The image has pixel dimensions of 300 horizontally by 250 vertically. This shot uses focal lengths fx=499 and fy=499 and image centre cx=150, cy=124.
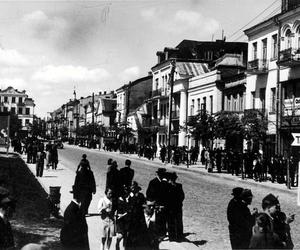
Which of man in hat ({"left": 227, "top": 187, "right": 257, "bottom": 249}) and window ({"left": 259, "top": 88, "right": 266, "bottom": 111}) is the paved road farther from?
window ({"left": 259, "top": 88, "right": 266, "bottom": 111})

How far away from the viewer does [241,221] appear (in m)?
6.76

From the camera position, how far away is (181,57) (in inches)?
2354

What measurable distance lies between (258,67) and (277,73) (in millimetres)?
2602

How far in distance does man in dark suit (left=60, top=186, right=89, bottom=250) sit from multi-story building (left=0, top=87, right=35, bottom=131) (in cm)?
13595

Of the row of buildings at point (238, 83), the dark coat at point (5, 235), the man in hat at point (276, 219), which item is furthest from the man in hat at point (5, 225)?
the row of buildings at point (238, 83)

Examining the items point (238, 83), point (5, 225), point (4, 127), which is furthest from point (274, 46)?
point (5, 225)

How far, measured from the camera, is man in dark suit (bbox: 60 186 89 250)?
6.66 meters

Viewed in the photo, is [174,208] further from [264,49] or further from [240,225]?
[264,49]

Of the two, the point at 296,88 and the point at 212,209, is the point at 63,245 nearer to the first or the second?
the point at 212,209

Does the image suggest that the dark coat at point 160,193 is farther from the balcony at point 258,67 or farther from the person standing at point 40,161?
the balcony at point 258,67

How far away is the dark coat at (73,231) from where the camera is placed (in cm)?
666

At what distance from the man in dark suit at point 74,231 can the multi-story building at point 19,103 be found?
13595cm

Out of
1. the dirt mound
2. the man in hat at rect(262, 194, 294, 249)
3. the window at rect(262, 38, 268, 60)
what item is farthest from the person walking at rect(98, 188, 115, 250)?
the window at rect(262, 38, 268, 60)

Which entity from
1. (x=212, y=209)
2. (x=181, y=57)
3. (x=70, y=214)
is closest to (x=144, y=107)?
(x=181, y=57)
